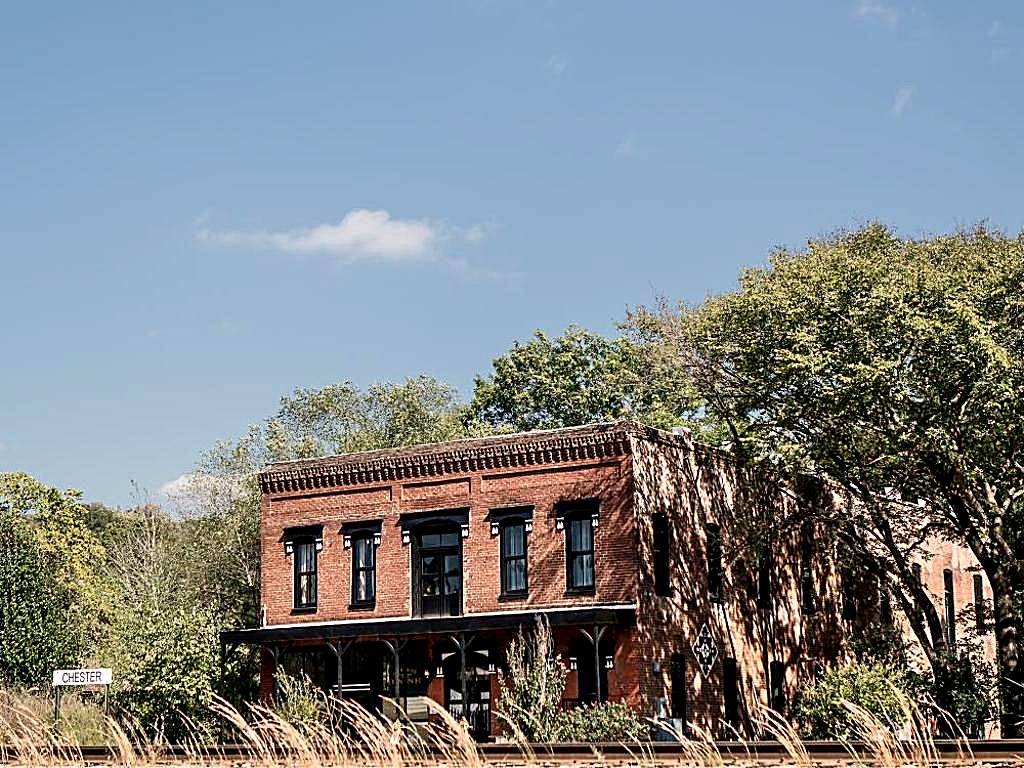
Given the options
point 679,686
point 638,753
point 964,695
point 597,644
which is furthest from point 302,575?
point 638,753

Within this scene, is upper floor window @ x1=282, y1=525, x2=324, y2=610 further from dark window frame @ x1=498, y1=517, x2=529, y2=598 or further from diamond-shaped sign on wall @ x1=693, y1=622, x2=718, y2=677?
diamond-shaped sign on wall @ x1=693, y1=622, x2=718, y2=677

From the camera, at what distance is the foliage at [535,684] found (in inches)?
1232

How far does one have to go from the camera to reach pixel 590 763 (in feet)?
73.7

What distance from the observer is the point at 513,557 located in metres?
37.0

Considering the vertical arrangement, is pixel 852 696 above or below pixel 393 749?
above

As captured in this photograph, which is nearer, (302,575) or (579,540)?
(579,540)

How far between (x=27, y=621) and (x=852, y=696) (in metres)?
25.8

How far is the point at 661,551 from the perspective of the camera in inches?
1431

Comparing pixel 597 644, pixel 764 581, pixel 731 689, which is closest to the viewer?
pixel 597 644

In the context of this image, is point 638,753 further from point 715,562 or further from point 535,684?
point 715,562

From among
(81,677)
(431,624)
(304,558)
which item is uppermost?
(304,558)

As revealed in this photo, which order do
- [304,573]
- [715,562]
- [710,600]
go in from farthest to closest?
[304,573] → [715,562] → [710,600]

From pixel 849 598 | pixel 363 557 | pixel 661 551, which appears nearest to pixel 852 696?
pixel 661 551

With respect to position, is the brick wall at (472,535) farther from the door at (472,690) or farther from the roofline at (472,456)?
the door at (472,690)
